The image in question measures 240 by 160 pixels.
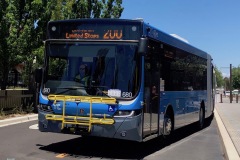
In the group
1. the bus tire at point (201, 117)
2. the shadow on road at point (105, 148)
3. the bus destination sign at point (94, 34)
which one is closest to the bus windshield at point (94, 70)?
the bus destination sign at point (94, 34)

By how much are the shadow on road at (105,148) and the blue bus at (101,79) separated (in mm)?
588

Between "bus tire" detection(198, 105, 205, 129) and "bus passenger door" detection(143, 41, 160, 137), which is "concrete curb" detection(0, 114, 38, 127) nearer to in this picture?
"bus tire" detection(198, 105, 205, 129)

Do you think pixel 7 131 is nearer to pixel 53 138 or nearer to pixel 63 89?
pixel 53 138

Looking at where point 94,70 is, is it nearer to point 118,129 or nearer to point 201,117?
point 118,129

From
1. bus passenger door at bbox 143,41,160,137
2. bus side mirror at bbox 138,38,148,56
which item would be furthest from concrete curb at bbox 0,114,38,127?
bus side mirror at bbox 138,38,148,56

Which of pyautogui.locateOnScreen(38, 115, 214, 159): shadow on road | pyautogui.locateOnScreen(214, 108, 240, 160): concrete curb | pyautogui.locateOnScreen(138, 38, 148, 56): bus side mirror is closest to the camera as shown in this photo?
pyautogui.locateOnScreen(138, 38, 148, 56): bus side mirror

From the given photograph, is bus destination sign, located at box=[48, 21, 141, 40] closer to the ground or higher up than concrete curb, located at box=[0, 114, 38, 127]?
higher up

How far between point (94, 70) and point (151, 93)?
61.5 inches

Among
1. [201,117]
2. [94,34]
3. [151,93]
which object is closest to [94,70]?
[94,34]

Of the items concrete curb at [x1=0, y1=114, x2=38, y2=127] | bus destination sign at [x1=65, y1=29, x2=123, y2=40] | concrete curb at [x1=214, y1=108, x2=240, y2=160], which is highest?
bus destination sign at [x1=65, y1=29, x2=123, y2=40]

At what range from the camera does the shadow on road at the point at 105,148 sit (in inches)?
372

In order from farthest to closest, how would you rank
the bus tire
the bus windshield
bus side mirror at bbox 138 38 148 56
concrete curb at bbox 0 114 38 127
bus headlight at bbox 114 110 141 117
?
the bus tire, concrete curb at bbox 0 114 38 127, the bus windshield, bus headlight at bbox 114 110 141 117, bus side mirror at bbox 138 38 148 56

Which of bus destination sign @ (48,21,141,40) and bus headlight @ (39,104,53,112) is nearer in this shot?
bus destination sign @ (48,21,141,40)

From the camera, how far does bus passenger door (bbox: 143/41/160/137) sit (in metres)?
9.33
